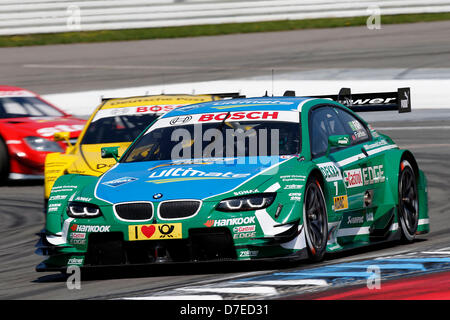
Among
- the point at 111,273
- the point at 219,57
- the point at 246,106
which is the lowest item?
the point at 111,273

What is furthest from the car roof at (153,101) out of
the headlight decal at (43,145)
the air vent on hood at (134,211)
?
the air vent on hood at (134,211)

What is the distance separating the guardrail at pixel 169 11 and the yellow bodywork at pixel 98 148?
15.7m

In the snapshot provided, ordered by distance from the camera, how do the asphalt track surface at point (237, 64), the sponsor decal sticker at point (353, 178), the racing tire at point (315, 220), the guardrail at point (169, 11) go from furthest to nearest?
the guardrail at point (169, 11)
the asphalt track surface at point (237, 64)
the sponsor decal sticker at point (353, 178)
the racing tire at point (315, 220)

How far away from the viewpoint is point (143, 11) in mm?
27234

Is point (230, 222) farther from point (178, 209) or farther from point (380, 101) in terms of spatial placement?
point (380, 101)

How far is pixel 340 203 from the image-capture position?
7.60 metres

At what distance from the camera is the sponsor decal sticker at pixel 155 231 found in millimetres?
6742

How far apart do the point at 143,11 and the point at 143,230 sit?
20980 mm

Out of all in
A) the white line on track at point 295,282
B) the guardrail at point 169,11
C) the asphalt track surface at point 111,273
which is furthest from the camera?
the guardrail at point 169,11

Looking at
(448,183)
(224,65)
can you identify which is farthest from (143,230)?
(224,65)

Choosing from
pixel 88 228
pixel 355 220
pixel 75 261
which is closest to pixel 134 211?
pixel 88 228

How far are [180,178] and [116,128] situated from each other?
3.92 meters

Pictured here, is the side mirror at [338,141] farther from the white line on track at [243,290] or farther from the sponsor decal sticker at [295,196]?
the white line on track at [243,290]

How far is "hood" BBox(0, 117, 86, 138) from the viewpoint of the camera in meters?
13.8
